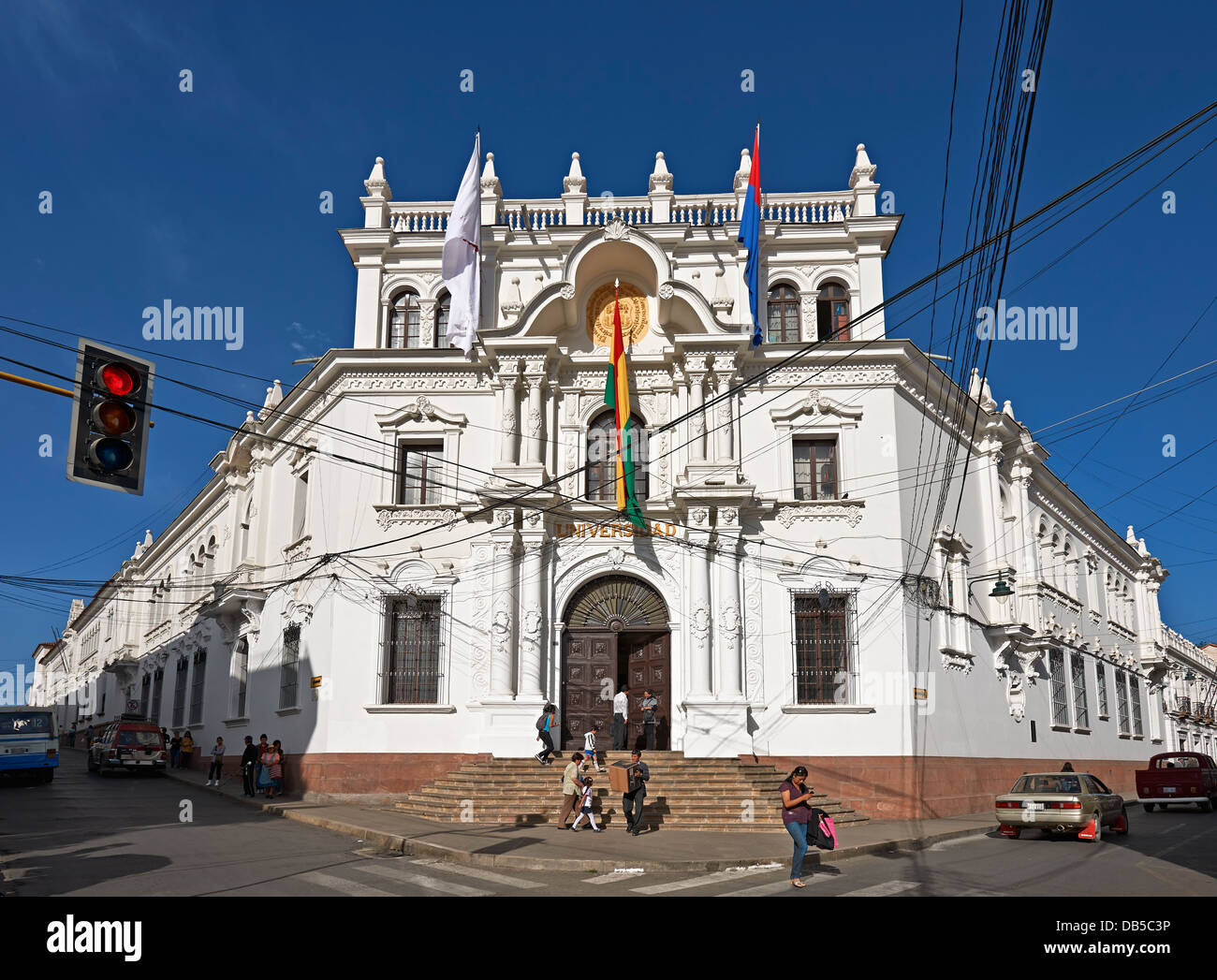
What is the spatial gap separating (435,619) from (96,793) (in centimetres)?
1047

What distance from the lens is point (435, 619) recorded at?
77.7 ft

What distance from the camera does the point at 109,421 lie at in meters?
9.59

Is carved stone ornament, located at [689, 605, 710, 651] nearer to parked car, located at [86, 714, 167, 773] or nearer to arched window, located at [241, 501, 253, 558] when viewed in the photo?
arched window, located at [241, 501, 253, 558]

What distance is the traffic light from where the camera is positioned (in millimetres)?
9500

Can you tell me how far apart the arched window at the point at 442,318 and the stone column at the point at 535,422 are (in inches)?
122

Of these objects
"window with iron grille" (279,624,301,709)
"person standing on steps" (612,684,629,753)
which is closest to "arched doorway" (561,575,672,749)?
"person standing on steps" (612,684,629,753)

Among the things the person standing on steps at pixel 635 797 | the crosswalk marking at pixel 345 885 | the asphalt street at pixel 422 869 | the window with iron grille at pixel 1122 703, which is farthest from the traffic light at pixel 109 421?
the window with iron grille at pixel 1122 703

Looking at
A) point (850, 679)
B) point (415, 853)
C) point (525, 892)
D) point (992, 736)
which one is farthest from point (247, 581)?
point (992, 736)

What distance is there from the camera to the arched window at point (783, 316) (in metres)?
25.3

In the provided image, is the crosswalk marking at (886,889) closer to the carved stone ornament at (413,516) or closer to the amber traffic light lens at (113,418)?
the amber traffic light lens at (113,418)

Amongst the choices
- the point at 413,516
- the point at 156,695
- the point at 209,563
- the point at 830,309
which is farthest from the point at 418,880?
the point at 156,695

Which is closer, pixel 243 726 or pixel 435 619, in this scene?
pixel 435 619

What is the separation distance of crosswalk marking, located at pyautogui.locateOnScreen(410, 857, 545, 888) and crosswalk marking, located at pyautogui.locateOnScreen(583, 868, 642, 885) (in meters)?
0.68
